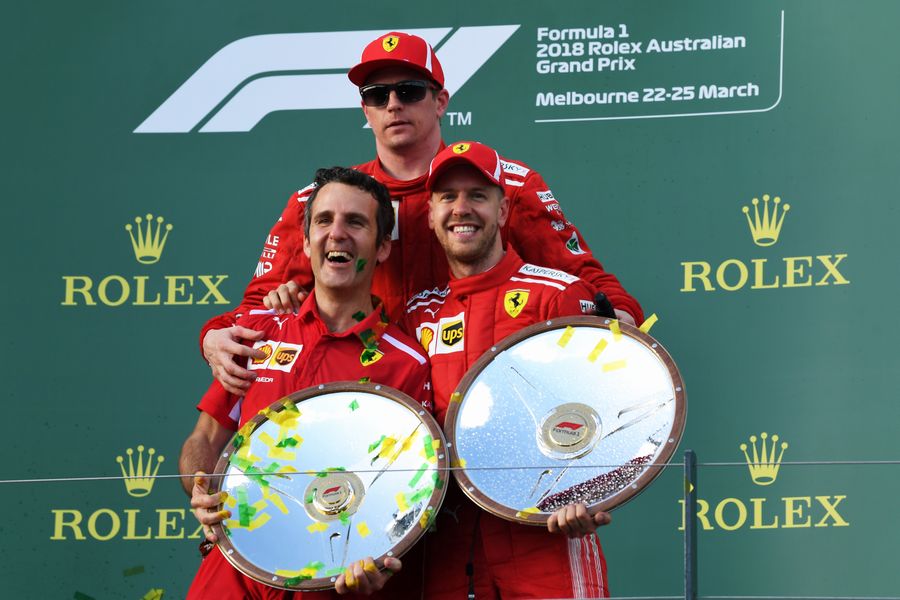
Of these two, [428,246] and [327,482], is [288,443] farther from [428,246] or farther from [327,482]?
[428,246]

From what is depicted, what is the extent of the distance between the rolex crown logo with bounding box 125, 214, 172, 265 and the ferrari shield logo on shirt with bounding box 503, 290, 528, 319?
1678 mm

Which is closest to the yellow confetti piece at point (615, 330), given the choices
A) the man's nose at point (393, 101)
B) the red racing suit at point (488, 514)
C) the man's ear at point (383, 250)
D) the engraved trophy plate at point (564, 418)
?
the engraved trophy plate at point (564, 418)

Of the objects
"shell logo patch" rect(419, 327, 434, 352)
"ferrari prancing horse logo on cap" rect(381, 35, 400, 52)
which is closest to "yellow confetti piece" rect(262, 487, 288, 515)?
"shell logo patch" rect(419, 327, 434, 352)

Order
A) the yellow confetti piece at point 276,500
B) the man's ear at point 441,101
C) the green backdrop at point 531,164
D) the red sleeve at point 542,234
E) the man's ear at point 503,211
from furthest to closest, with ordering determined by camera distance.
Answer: the green backdrop at point 531,164 → the man's ear at point 441,101 → the red sleeve at point 542,234 → the man's ear at point 503,211 → the yellow confetti piece at point 276,500

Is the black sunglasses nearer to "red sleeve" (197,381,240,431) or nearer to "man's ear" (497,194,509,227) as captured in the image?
"man's ear" (497,194,509,227)

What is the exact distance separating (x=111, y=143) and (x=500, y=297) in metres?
1.88

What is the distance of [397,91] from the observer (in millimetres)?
3570

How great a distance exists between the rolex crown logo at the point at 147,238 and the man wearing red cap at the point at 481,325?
141cm

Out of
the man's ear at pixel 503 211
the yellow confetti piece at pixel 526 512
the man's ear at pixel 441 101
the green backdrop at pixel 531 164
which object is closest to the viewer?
the yellow confetti piece at pixel 526 512

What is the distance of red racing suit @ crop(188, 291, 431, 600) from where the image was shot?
3129mm

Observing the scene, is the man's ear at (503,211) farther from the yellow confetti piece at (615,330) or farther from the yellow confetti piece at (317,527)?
the yellow confetti piece at (317,527)

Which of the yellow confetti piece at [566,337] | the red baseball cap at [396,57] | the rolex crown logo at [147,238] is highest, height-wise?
the red baseball cap at [396,57]

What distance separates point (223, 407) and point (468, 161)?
2.22 ft

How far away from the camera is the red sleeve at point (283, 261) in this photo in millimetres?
3600
